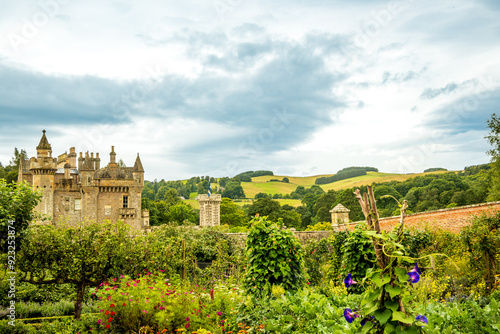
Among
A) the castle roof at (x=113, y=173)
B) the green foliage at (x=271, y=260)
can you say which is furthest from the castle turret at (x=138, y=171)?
the green foliage at (x=271, y=260)

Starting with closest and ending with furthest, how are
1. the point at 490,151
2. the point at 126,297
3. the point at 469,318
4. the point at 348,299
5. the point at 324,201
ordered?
the point at 469,318 < the point at 348,299 < the point at 126,297 < the point at 490,151 < the point at 324,201

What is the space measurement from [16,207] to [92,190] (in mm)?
30019

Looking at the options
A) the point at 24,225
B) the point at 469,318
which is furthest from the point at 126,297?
the point at 469,318

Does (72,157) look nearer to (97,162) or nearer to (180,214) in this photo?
(97,162)

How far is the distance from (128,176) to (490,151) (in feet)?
104

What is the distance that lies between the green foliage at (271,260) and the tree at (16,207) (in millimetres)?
Answer: 4950

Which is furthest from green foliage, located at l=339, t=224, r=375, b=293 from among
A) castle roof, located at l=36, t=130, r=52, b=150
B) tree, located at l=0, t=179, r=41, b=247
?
castle roof, located at l=36, t=130, r=52, b=150

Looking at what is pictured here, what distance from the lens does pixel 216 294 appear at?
727 centimetres

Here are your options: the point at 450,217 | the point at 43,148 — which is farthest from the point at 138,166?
the point at 450,217

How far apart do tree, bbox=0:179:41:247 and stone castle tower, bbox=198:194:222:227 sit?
42776 mm

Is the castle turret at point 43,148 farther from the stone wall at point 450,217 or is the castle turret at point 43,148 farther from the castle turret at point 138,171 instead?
the stone wall at point 450,217

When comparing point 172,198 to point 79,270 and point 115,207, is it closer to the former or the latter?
point 115,207

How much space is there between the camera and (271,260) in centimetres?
701

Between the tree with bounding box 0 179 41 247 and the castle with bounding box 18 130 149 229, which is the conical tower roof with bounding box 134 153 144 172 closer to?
the castle with bounding box 18 130 149 229
